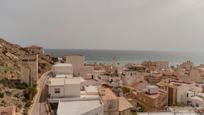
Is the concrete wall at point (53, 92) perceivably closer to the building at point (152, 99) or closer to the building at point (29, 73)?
the building at point (29, 73)

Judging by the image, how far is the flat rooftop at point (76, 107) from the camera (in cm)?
2239

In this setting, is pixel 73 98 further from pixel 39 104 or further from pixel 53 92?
pixel 39 104

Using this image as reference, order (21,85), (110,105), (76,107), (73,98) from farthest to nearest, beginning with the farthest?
(21,85) < (110,105) < (73,98) < (76,107)

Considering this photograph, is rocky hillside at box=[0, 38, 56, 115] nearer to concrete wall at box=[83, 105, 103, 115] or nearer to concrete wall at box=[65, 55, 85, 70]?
concrete wall at box=[83, 105, 103, 115]

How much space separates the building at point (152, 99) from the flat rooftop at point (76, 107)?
44.7 ft

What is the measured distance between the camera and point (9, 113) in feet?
61.9

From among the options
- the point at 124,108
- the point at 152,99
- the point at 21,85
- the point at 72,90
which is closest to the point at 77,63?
the point at 152,99

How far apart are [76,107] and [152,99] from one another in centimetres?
1620

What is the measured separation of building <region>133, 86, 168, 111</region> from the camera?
3669 cm

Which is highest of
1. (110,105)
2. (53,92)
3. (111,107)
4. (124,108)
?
(53,92)

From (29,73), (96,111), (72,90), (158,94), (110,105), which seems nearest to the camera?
(96,111)

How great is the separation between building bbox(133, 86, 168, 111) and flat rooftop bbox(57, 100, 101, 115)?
44.7ft

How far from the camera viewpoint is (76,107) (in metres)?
23.5

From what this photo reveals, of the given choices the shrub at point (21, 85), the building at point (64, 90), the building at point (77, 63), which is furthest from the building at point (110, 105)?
the building at point (77, 63)
